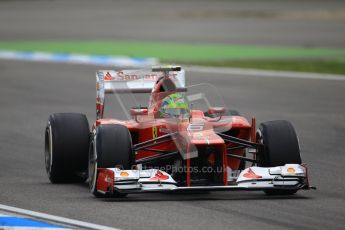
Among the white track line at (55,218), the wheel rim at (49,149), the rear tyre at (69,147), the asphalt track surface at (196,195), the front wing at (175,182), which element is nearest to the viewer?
the white track line at (55,218)

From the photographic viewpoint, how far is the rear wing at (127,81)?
1248 centimetres

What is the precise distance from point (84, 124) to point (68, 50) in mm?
19454

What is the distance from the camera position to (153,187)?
1009 cm

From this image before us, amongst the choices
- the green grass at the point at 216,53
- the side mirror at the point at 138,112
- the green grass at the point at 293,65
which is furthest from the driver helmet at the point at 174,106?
the green grass at the point at 216,53

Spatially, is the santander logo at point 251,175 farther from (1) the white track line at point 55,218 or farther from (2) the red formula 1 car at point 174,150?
(1) the white track line at point 55,218

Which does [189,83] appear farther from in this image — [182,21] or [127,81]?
[182,21]

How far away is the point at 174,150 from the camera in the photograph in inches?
425

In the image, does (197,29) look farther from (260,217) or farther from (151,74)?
(260,217)

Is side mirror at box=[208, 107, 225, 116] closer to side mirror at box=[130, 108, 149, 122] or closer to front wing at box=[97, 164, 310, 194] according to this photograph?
side mirror at box=[130, 108, 149, 122]

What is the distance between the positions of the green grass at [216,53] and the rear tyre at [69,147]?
13465mm

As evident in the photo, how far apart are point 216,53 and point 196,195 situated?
19.4 metres

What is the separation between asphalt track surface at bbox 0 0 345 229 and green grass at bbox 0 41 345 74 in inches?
72.8

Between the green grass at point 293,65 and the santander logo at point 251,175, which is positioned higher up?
the green grass at point 293,65

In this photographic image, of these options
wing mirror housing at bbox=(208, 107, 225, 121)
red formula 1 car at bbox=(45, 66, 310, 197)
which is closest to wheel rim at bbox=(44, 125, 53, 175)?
red formula 1 car at bbox=(45, 66, 310, 197)
